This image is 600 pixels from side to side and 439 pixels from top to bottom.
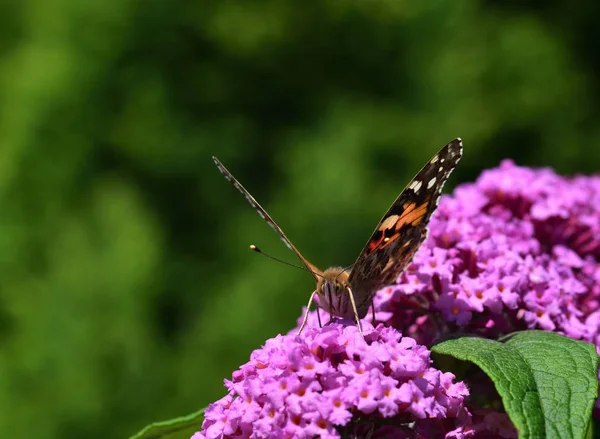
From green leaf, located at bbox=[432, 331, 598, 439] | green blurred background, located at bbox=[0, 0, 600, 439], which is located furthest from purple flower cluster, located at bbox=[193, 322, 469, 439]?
green blurred background, located at bbox=[0, 0, 600, 439]

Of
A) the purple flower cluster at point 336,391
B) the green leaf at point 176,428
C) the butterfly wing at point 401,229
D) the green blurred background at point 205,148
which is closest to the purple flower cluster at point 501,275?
the butterfly wing at point 401,229

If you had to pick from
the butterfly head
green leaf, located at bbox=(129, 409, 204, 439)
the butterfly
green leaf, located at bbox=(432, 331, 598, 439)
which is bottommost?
green leaf, located at bbox=(432, 331, 598, 439)

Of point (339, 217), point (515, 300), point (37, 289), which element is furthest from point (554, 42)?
point (515, 300)

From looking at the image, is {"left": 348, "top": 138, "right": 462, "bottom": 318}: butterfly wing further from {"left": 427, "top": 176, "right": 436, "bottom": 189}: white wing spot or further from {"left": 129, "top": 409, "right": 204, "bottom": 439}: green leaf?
{"left": 129, "top": 409, "right": 204, "bottom": 439}: green leaf

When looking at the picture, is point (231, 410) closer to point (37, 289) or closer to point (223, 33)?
point (37, 289)

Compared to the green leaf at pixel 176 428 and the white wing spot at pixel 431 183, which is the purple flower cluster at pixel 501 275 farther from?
the green leaf at pixel 176 428
